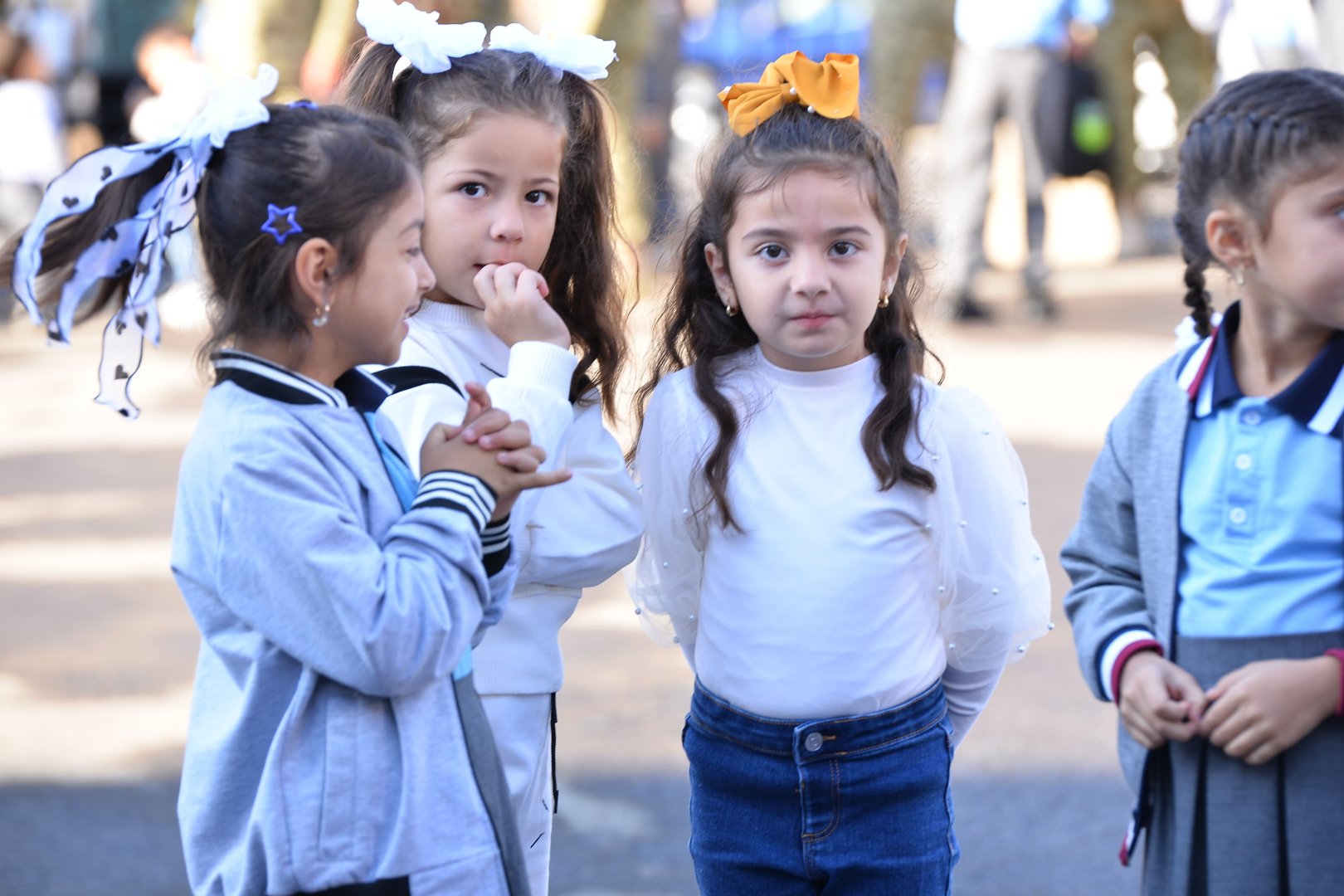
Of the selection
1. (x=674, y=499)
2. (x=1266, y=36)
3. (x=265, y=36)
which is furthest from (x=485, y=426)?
(x=265, y=36)

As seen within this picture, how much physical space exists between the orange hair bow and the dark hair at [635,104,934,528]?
15 mm

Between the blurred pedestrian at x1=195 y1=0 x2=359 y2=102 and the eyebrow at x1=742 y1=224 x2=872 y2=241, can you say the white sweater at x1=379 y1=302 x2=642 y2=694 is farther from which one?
the blurred pedestrian at x1=195 y1=0 x2=359 y2=102

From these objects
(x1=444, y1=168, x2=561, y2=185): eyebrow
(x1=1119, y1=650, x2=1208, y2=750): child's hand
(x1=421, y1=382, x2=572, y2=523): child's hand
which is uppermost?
(x1=444, y1=168, x2=561, y2=185): eyebrow

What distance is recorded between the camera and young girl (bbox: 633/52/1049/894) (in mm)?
2229

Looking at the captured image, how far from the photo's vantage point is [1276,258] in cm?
200

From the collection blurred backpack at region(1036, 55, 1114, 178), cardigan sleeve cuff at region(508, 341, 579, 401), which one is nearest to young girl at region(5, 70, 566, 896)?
cardigan sleeve cuff at region(508, 341, 579, 401)

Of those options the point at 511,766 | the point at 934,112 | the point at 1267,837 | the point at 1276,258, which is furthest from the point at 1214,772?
the point at 934,112

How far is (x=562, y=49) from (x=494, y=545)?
0.89m

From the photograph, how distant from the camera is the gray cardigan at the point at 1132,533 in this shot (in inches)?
80.7

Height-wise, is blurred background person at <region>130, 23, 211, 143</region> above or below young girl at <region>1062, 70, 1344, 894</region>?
above

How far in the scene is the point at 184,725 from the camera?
418 cm

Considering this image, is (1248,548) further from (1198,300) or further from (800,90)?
(800,90)

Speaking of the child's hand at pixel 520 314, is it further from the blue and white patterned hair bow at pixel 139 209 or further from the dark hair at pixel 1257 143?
the dark hair at pixel 1257 143

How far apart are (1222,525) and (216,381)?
1.26 metres
